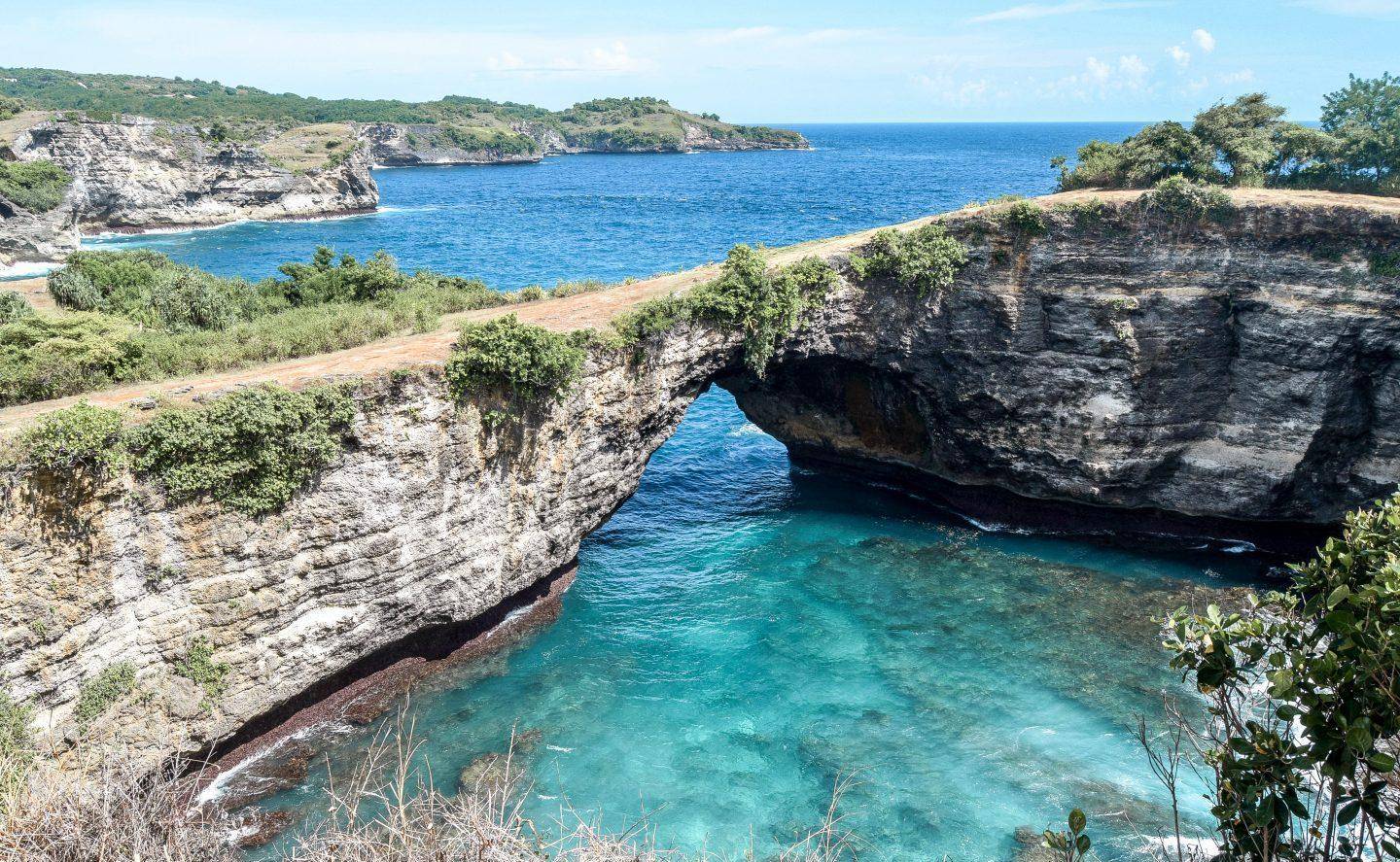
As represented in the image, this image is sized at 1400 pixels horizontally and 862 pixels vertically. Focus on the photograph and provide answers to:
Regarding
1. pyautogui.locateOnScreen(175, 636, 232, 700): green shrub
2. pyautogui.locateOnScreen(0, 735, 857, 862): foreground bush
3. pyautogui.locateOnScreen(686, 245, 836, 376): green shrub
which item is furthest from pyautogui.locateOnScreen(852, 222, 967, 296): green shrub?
pyautogui.locateOnScreen(175, 636, 232, 700): green shrub

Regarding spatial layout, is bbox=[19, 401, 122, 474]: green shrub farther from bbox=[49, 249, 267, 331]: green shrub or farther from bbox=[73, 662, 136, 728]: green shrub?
bbox=[49, 249, 267, 331]: green shrub

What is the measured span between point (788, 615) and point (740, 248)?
11262 mm

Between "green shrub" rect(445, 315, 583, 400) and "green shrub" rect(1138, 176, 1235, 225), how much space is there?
62.1 feet

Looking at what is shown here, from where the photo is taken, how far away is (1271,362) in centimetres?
2511

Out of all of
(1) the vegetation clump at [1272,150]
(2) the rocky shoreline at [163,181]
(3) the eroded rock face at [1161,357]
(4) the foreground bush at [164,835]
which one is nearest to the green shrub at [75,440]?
(4) the foreground bush at [164,835]

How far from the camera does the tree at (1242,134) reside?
28.4 meters

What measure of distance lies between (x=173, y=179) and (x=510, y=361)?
9443 centimetres

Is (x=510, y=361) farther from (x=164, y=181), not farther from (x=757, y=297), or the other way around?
(x=164, y=181)

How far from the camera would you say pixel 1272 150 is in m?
29.0

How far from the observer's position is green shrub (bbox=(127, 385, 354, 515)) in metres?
16.0

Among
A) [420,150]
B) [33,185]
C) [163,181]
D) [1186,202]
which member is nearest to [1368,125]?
[1186,202]

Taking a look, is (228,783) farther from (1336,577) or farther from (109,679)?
(1336,577)

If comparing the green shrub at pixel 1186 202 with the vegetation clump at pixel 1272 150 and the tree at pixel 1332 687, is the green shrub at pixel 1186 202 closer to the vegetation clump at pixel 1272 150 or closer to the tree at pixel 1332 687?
the vegetation clump at pixel 1272 150

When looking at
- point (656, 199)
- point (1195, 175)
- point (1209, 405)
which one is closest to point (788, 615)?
point (1209, 405)
